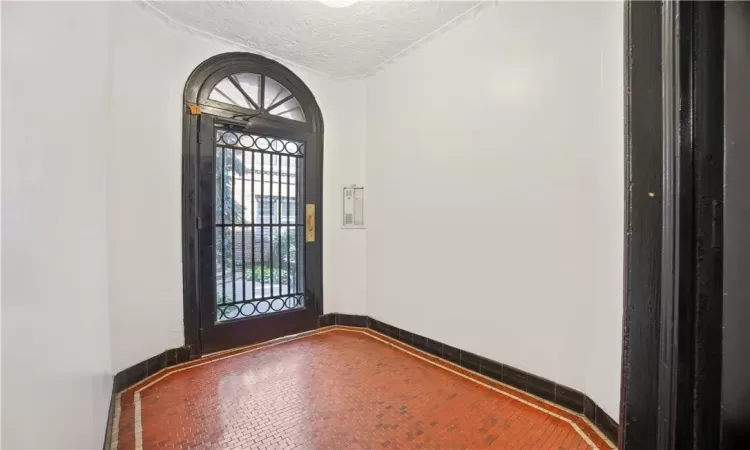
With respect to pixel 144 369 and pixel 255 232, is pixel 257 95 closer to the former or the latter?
pixel 255 232

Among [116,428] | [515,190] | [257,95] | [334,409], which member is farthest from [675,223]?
[257,95]

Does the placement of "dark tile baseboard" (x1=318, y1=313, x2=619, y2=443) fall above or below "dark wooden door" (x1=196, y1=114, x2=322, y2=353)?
below

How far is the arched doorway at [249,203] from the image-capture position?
2463 mm

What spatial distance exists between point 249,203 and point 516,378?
249 cm

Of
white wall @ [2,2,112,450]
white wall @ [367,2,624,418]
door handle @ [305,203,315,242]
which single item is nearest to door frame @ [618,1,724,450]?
white wall @ [2,2,112,450]

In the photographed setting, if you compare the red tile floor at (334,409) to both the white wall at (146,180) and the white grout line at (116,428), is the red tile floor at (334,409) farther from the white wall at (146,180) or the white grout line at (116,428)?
the white wall at (146,180)

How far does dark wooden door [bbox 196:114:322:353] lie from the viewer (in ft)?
8.28

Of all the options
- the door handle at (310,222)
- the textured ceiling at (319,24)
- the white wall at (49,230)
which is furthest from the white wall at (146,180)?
the door handle at (310,222)

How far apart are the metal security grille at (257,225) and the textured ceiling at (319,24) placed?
0.78m

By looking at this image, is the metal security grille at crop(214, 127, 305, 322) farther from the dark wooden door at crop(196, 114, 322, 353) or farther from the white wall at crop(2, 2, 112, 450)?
the white wall at crop(2, 2, 112, 450)

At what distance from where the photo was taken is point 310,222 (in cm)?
310

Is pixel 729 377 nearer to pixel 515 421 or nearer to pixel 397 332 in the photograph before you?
pixel 515 421

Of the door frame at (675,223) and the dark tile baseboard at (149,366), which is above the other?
the door frame at (675,223)

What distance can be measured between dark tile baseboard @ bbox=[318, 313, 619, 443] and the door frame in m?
1.35
